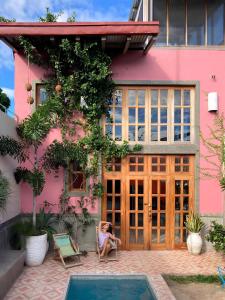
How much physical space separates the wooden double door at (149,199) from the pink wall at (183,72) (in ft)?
2.13

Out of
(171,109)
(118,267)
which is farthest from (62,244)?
(171,109)

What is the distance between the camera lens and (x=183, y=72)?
906 centimetres

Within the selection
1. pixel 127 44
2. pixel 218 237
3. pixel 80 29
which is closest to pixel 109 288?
pixel 218 237

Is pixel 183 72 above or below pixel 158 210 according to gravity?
above

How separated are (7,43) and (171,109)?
187 inches

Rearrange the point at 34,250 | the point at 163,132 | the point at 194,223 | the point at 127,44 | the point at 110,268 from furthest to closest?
the point at 163,132 < the point at 194,223 < the point at 127,44 < the point at 34,250 < the point at 110,268

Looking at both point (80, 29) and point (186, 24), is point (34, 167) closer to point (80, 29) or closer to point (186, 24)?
point (80, 29)

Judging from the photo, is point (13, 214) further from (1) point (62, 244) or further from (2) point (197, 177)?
(2) point (197, 177)

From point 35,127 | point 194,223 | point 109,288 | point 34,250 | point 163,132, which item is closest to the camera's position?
point 109,288

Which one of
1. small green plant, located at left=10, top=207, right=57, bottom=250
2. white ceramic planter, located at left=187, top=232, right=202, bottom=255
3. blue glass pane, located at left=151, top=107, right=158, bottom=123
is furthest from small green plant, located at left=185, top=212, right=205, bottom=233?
small green plant, located at left=10, top=207, right=57, bottom=250

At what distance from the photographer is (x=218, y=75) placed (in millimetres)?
9117

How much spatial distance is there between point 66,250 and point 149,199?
272cm

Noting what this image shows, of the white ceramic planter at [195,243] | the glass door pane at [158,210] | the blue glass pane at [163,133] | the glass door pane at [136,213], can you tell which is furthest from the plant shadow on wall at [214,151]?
the glass door pane at [136,213]

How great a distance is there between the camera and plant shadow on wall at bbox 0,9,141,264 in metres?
8.16
